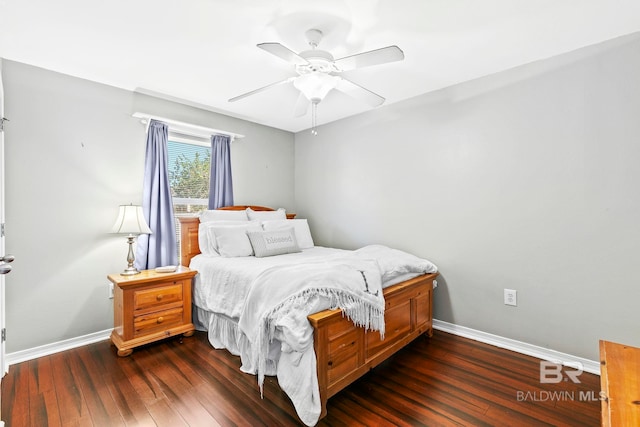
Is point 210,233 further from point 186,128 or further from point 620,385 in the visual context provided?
point 620,385

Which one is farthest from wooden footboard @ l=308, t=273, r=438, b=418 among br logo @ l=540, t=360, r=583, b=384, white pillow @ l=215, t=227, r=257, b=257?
white pillow @ l=215, t=227, r=257, b=257

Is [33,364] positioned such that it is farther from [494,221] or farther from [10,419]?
[494,221]

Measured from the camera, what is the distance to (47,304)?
8.36 feet

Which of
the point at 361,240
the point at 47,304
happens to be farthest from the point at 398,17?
the point at 47,304

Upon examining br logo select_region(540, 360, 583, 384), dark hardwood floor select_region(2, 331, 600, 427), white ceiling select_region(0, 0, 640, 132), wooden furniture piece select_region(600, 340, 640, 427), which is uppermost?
white ceiling select_region(0, 0, 640, 132)

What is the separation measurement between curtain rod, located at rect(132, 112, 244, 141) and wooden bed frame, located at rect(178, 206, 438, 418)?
2.58 m

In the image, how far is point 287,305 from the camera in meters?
1.83

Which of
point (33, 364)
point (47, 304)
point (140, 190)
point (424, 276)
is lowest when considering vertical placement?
point (33, 364)

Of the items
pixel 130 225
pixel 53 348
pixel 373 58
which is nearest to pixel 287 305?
pixel 373 58

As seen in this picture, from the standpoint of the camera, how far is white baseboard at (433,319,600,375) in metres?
2.26

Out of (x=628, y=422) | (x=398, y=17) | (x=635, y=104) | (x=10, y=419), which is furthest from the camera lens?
(x=635, y=104)

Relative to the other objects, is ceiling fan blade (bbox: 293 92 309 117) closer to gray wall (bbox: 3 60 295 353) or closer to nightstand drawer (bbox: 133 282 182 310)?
gray wall (bbox: 3 60 295 353)

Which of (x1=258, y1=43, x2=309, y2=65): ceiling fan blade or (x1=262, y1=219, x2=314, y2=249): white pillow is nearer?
(x1=258, y1=43, x2=309, y2=65): ceiling fan blade

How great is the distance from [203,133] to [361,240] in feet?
7.42
